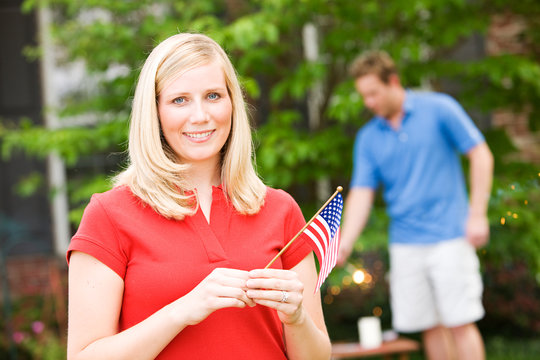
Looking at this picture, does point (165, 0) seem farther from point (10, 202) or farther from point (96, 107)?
point (10, 202)

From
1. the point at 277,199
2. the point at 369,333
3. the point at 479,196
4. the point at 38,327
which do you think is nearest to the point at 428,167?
the point at 479,196

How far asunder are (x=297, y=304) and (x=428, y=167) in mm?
2773

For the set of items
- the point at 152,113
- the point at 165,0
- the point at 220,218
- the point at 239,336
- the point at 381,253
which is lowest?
the point at 381,253

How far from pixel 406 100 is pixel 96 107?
9.69 ft

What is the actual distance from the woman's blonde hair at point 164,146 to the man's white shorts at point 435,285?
255 centimetres

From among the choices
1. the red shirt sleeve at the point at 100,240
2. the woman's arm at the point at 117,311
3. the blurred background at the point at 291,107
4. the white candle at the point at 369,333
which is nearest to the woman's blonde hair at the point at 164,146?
the red shirt sleeve at the point at 100,240

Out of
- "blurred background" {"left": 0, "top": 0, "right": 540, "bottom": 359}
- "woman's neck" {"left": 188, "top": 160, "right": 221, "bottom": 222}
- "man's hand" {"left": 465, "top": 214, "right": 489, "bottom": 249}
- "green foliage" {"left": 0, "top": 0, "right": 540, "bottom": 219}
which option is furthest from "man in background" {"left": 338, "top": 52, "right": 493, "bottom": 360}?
"woman's neck" {"left": 188, "top": 160, "right": 221, "bottom": 222}

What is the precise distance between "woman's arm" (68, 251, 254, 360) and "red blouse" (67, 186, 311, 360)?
39 mm

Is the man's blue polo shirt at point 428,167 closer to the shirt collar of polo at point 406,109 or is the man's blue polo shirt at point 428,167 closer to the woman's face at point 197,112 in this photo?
the shirt collar of polo at point 406,109

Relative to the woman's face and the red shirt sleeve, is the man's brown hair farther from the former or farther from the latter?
the red shirt sleeve

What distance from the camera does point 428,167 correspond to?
4.41m

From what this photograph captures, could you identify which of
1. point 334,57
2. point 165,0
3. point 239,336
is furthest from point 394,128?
point 239,336

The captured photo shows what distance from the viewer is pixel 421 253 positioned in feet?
14.7

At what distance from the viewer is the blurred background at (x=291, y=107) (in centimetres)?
551
